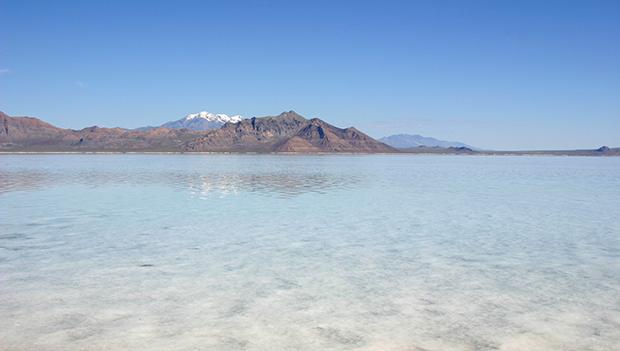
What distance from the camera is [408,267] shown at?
44.4ft

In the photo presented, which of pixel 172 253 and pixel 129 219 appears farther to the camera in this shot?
pixel 129 219

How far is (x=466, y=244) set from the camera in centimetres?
1688

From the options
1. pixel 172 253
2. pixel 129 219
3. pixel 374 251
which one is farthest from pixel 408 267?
pixel 129 219

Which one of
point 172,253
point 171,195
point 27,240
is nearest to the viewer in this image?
point 172,253

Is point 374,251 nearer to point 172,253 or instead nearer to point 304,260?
point 304,260

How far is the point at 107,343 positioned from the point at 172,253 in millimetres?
7239

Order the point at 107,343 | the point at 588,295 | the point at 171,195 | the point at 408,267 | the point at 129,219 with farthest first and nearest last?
the point at 171,195 < the point at 129,219 < the point at 408,267 < the point at 588,295 < the point at 107,343

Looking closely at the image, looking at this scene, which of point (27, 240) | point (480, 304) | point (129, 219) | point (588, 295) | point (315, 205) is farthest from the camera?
point (315, 205)

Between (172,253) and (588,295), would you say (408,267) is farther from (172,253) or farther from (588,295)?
(172,253)

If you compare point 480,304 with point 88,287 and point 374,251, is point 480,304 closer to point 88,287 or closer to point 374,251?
point 374,251

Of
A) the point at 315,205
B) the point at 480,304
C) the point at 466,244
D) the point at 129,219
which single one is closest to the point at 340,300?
the point at 480,304

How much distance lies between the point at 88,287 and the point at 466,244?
38.3 feet

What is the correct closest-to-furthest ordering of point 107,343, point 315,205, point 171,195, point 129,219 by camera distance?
point 107,343 < point 129,219 < point 315,205 < point 171,195

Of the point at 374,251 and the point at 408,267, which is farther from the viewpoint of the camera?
the point at 374,251
